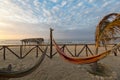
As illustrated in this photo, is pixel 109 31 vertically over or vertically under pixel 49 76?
over

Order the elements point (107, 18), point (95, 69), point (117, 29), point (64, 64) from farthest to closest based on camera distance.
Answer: point (64, 64)
point (95, 69)
point (107, 18)
point (117, 29)

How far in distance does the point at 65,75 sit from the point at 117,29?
9.19 feet

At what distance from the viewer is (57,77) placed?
6414mm

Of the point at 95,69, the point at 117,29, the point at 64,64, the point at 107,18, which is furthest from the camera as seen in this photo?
the point at 64,64

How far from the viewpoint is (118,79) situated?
6391mm

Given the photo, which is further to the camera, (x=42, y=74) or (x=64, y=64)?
(x=64, y=64)

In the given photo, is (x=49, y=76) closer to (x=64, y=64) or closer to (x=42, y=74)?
(x=42, y=74)

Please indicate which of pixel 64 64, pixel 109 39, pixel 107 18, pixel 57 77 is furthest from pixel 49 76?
pixel 107 18

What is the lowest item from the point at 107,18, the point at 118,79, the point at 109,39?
the point at 118,79

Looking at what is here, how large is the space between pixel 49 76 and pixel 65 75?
677mm

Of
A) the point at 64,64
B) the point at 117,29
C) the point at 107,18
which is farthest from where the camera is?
the point at 64,64

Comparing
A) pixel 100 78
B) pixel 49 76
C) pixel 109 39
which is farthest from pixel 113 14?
pixel 49 76

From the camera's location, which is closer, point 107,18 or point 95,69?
point 107,18

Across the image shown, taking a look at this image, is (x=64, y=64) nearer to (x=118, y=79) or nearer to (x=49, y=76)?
(x=49, y=76)
